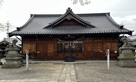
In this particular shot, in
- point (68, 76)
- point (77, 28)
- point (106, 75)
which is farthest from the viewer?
point (77, 28)

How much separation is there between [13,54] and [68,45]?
8.05 meters

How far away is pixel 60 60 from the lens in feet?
81.4

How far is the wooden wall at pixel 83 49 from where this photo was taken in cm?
2466

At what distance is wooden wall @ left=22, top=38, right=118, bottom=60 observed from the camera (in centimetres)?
2466

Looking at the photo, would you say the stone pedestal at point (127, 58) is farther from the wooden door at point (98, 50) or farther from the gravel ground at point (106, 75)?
the wooden door at point (98, 50)

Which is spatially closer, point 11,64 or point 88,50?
point 11,64

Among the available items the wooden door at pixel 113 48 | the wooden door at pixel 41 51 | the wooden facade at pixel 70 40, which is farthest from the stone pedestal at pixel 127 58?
the wooden door at pixel 41 51

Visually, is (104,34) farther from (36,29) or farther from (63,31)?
(36,29)

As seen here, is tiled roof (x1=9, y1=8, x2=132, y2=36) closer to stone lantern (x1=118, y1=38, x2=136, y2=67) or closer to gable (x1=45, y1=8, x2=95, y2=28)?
gable (x1=45, y1=8, x2=95, y2=28)

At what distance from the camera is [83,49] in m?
24.8

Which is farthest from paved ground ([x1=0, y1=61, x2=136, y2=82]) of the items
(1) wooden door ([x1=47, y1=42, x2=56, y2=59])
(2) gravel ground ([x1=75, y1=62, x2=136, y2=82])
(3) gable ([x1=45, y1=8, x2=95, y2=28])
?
(3) gable ([x1=45, y1=8, x2=95, y2=28])

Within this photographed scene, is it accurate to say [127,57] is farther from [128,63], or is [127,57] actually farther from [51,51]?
[51,51]

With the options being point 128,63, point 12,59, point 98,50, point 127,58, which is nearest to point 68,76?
point 12,59

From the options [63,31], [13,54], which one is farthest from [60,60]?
[13,54]
